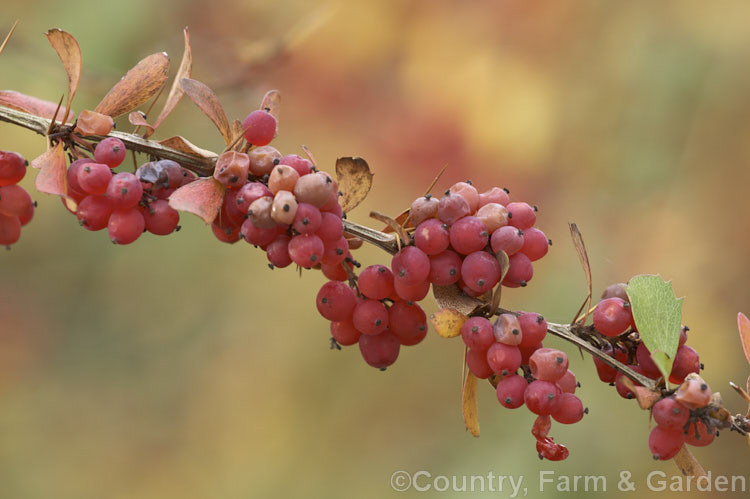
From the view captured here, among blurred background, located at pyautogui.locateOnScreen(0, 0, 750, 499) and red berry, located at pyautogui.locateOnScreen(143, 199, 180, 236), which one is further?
blurred background, located at pyautogui.locateOnScreen(0, 0, 750, 499)

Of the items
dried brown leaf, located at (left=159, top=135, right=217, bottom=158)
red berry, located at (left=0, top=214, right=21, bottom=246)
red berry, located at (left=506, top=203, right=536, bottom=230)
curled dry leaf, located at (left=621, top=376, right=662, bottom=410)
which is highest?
red berry, located at (left=506, top=203, right=536, bottom=230)

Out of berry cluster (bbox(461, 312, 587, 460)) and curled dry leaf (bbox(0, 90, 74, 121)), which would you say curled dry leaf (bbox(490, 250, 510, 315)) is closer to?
berry cluster (bbox(461, 312, 587, 460))

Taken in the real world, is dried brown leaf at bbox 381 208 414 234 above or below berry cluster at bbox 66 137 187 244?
above

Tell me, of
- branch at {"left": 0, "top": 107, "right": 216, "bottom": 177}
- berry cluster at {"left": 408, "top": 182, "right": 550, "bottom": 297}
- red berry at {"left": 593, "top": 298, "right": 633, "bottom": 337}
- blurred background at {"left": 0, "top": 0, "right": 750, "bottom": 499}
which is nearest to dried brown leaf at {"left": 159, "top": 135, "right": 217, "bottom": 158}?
branch at {"left": 0, "top": 107, "right": 216, "bottom": 177}

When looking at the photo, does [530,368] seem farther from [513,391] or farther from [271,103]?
[271,103]

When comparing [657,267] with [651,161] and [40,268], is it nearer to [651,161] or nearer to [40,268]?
[651,161]

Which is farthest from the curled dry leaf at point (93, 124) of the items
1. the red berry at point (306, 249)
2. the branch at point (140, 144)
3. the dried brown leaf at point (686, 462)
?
the dried brown leaf at point (686, 462)
